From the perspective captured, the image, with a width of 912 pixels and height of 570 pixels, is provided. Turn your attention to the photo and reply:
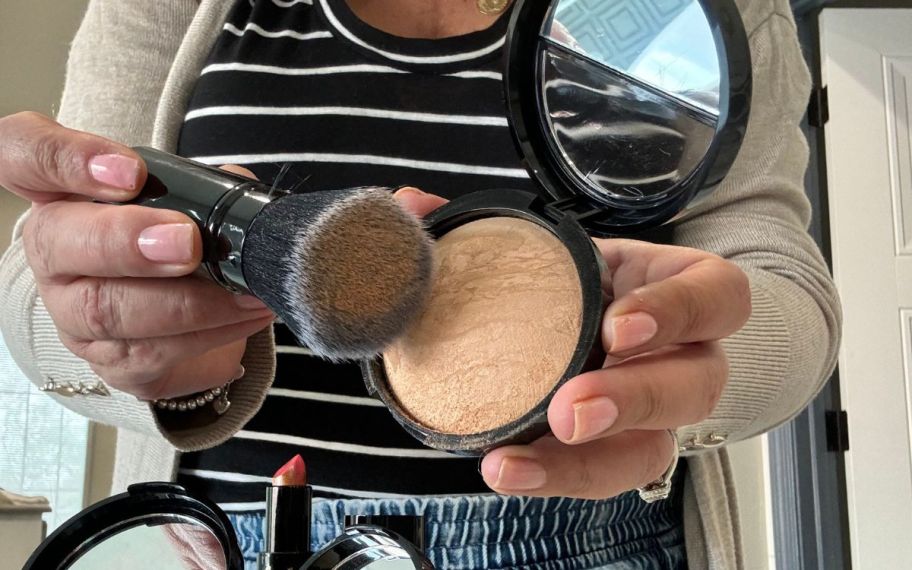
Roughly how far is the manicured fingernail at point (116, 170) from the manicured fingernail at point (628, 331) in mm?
173

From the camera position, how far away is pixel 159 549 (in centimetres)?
33

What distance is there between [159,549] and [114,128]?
306mm

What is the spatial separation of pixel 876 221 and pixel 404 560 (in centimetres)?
154

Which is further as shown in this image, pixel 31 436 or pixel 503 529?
pixel 31 436

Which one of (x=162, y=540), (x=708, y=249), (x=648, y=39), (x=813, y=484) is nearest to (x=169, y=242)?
(x=162, y=540)

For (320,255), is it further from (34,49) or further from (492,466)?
(34,49)

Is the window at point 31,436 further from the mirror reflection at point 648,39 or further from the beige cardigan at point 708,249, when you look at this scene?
the mirror reflection at point 648,39

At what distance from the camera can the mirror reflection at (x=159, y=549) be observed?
31cm

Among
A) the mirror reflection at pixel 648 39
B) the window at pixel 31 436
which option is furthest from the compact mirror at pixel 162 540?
the window at pixel 31 436

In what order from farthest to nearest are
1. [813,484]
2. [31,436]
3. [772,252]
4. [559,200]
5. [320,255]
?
[813,484] < [31,436] < [772,252] < [559,200] < [320,255]

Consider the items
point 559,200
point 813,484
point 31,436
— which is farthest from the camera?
point 813,484

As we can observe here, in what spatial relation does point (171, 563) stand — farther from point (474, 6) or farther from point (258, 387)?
point (474, 6)

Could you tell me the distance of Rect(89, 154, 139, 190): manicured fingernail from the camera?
299 millimetres

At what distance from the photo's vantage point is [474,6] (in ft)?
1.84
